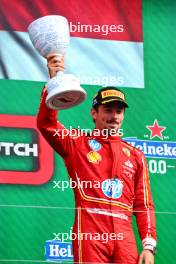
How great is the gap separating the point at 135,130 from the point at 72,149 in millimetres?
359

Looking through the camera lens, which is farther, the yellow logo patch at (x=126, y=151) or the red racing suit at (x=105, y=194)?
the yellow logo patch at (x=126, y=151)

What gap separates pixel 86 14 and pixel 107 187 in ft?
2.45

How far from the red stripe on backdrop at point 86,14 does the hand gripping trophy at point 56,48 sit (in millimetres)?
742

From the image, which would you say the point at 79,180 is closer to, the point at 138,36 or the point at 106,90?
the point at 106,90

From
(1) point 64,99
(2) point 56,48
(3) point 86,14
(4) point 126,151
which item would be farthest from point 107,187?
(3) point 86,14

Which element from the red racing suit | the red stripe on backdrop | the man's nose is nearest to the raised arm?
the red racing suit

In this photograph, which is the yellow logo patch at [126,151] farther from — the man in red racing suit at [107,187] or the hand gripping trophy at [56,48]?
the hand gripping trophy at [56,48]

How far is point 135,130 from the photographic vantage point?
3.57 metres

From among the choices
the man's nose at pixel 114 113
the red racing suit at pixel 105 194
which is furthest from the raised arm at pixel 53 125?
the man's nose at pixel 114 113

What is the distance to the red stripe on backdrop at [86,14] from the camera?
3637 mm

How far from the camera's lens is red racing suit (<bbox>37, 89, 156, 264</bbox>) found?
314 cm

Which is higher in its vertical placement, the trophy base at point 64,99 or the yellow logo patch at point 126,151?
the trophy base at point 64,99

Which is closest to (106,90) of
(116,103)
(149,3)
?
(116,103)

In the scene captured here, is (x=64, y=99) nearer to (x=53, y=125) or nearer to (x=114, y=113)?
(x=53, y=125)
